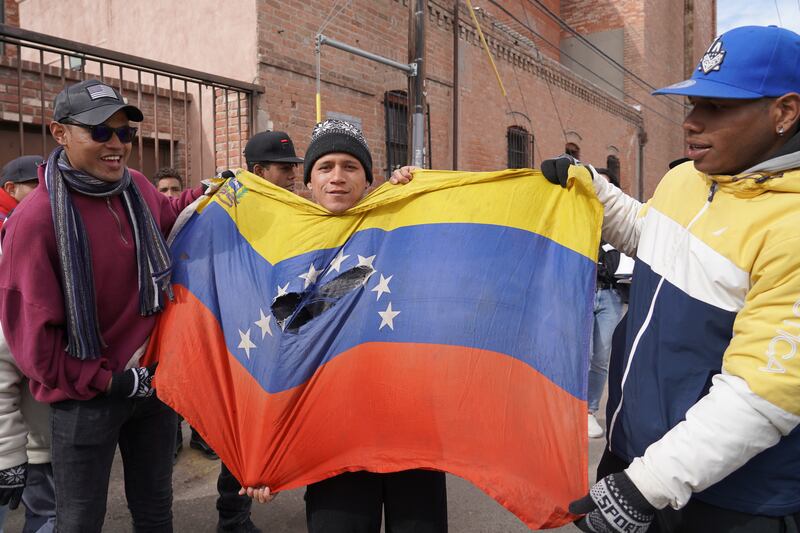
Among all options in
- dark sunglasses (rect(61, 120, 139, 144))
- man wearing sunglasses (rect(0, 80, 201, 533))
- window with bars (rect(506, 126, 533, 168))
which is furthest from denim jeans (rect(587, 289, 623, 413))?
window with bars (rect(506, 126, 533, 168))

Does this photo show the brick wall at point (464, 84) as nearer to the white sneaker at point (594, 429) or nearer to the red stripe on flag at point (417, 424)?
the white sneaker at point (594, 429)

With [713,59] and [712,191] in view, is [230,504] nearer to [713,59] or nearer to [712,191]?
[712,191]

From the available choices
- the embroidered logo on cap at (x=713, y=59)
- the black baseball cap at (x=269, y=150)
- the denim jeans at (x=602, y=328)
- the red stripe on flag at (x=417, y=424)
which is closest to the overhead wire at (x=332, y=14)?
the black baseball cap at (x=269, y=150)

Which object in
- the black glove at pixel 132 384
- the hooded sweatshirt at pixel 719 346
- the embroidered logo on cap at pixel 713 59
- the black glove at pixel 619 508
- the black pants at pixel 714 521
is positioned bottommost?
the black pants at pixel 714 521

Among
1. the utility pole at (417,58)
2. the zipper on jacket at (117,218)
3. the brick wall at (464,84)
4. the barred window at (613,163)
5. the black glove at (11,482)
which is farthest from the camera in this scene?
the barred window at (613,163)

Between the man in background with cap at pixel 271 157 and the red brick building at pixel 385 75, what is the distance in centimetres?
349

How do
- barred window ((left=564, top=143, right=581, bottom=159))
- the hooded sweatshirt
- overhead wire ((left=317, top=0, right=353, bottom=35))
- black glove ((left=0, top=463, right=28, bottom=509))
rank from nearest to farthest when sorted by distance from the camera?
the hooded sweatshirt, black glove ((left=0, top=463, right=28, bottom=509)), overhead wire ((left=317, top=0, right=353, bottom=35)), barred window ((left=564, top=143, right=581, bottom=159))

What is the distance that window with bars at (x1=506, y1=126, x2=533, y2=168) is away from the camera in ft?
43.5

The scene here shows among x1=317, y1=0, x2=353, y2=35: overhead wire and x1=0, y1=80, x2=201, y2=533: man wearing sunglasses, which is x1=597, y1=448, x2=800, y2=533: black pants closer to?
x1=0, y1=80, x2=201, y2=533: man wearing sunglasses

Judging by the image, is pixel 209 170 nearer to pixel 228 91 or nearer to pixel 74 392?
pixel 228 91

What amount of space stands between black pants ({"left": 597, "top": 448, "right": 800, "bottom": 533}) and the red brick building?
254 inches

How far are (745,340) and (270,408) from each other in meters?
Answer: 1.53

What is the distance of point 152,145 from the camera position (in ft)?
23.3

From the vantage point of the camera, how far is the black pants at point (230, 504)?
124 inches
